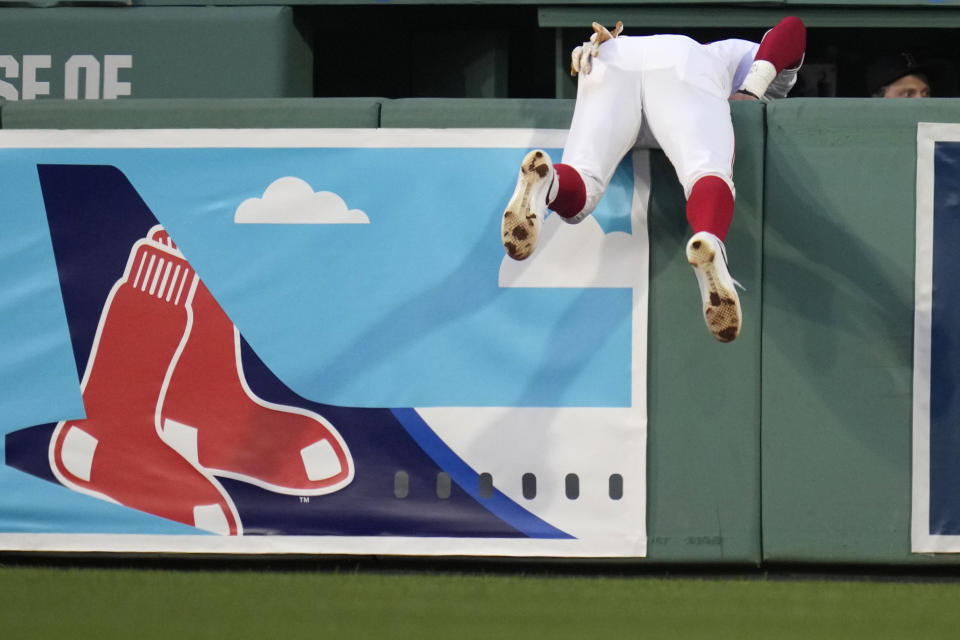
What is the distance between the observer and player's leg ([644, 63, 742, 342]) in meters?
2.71

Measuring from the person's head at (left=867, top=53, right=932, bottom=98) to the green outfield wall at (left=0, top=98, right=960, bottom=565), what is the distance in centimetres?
95

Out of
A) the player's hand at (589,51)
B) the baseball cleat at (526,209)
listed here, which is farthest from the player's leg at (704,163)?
the baseball cleat at (526,209)

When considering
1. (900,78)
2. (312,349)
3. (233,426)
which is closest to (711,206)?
(312,349)

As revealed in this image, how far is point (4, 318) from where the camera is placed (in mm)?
3428

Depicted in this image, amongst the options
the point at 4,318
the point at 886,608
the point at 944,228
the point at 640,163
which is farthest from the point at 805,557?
the point at 4,318

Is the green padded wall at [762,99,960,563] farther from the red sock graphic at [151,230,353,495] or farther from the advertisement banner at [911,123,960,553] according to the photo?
the red sock graphic at [151,230,353,495]

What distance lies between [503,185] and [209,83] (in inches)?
79.3

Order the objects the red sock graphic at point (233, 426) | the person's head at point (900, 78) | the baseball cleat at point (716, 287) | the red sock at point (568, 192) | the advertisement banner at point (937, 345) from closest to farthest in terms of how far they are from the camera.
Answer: the baseball cleat at point (716, 287)
the red sock at point (568, 192)
the advertisement banner at point (937, 345)
the red sock graphic at point (233, 426)
the person's head at point (900, 78)

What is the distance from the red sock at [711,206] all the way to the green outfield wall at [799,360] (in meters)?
0.33

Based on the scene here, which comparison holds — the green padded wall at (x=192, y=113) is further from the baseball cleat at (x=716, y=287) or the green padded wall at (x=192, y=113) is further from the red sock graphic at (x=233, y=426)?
the baseball cleat at (x=716, y=287)

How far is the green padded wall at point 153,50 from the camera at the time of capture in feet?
15.6

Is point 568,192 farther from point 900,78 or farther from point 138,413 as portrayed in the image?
point 900,78

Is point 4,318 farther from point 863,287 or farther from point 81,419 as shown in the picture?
point 863,287

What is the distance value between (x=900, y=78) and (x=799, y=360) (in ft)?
5.13
